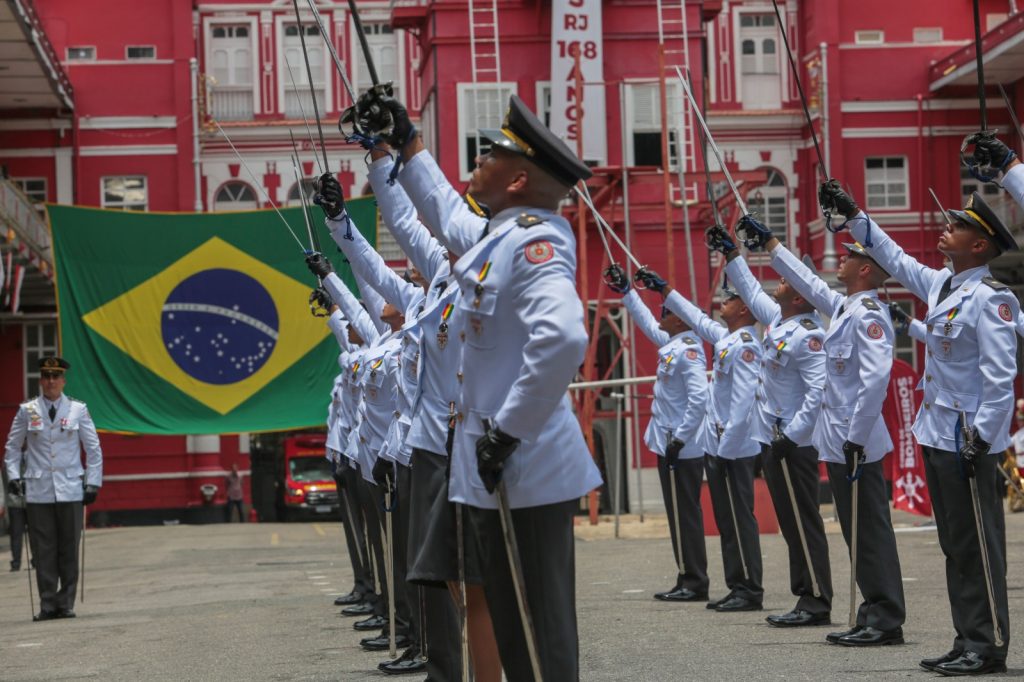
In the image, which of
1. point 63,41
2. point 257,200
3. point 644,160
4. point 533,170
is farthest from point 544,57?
point 533,170

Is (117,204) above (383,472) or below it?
above

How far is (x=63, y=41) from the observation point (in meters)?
40.8

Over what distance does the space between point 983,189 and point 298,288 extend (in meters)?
19.8

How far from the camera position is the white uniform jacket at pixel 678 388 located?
44.8 ft

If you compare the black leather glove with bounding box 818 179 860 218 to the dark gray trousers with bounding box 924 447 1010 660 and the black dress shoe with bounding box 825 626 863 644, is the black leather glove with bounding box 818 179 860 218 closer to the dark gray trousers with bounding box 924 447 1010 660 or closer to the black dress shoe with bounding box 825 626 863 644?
the dark gray trousers with bounding box 924 447 1010 660

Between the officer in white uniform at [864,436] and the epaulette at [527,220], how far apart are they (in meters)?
4.35

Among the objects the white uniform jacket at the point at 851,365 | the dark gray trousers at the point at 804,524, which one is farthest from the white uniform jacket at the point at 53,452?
the white uniform jacket at the point at 851,365

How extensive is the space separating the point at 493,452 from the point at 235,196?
36989 mm

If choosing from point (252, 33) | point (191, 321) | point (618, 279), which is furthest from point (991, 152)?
point (252, 33)

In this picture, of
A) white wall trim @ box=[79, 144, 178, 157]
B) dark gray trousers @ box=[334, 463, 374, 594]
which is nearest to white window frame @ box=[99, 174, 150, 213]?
white wall trim @ box=[79, 144, 178, 157]

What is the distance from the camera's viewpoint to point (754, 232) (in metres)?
11.0

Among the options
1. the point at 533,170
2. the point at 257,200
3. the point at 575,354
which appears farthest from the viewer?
the point at 257,200

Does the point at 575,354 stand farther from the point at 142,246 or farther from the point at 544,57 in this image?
the point at 544,57

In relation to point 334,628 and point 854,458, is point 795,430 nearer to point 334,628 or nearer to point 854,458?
point 854,458
